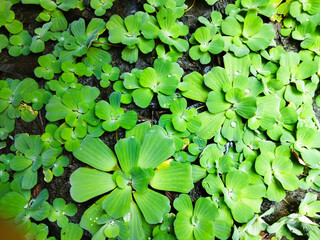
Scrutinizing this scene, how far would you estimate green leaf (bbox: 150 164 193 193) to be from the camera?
1348mm

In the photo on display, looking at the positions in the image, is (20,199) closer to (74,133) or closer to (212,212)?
(74,133)

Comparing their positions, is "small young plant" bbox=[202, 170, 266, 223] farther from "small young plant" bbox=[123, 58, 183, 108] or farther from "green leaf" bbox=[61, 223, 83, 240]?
"green leaf" bbox=[61, 223, 83, 240]

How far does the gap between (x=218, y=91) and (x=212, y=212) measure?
68 cm

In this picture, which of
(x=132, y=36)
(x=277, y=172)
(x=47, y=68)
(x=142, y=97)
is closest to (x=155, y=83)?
(x=142, y=97)

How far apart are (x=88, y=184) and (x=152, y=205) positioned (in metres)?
0.36

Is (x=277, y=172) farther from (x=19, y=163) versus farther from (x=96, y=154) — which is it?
(x=19, y=163)

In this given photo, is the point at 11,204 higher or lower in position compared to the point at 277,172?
lower

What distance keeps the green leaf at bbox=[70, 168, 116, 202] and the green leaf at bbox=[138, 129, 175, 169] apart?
8.1 inches

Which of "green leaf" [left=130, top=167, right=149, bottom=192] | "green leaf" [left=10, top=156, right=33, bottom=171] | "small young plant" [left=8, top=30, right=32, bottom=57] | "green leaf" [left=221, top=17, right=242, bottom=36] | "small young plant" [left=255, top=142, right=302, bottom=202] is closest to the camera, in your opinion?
"green leaf" [left=130, top=167, right=149, bottom=192]

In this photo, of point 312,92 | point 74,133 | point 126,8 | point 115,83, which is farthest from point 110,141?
point 312,92

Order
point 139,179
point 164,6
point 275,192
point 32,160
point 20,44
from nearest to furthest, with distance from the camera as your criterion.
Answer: point 139,179 < point 275,192 < point 32,160 < point 164,6 < point 20,44

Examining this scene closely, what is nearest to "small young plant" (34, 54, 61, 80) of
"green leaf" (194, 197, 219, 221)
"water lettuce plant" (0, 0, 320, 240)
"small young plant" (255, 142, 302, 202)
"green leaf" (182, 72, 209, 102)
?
"water lettuce plant" (0, 0, 320, 240)

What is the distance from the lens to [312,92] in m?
1.58

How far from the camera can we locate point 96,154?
141 centimetres
